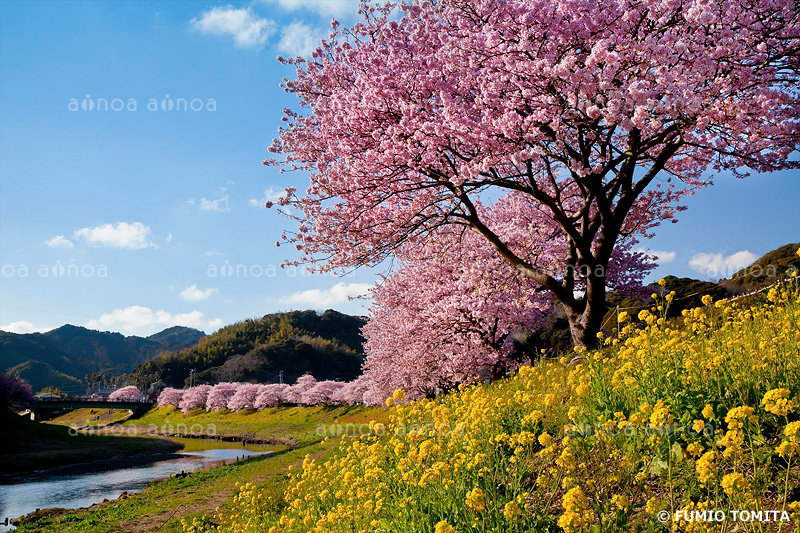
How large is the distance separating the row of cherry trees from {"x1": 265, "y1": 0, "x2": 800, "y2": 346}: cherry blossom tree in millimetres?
52201

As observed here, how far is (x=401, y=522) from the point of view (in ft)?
15.8

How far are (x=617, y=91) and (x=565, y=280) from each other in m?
6.43

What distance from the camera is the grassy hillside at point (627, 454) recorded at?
3.85 metres

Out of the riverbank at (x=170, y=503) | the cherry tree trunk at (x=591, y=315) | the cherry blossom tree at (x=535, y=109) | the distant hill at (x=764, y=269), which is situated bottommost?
the riverbank at (x=170, y=503)

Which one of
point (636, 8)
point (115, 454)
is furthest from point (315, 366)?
point (636, 8)

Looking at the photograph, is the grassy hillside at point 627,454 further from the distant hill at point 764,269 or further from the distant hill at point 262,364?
the distant hill at point 262,364

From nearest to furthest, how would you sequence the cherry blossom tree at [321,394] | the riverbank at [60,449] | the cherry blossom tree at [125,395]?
the riverbank at [60,449], the cherry blossom tree at [321,394], the cherry blossom tree at [125,395]

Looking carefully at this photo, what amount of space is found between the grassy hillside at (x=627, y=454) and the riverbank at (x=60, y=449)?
132ft

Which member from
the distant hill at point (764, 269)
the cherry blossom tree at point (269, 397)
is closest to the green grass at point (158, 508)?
the distant hill at point (764, 269)

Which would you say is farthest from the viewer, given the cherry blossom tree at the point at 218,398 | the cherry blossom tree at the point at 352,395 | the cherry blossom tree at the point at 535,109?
the cherry blossom tree at the point at 218,398

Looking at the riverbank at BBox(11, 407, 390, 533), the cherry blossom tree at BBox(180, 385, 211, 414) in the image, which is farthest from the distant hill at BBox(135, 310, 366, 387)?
the riverbank at BBox(11, 407, 390, 533)

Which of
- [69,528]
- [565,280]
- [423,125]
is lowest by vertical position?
[69,528]

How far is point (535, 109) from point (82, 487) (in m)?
33.8

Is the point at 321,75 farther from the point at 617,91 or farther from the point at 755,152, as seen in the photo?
the point at 755,152
